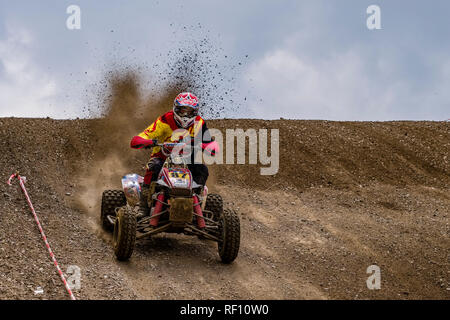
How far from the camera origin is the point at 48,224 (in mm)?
10016

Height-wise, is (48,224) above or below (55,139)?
below

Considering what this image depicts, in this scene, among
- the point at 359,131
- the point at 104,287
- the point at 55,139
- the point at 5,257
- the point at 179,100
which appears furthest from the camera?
the point at 359,131

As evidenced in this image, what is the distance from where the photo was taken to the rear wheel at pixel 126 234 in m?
8.34

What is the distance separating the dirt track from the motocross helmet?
2063 millimetres

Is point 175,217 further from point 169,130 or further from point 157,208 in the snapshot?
point 169,130

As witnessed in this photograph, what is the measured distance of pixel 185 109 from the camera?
31.5 feet

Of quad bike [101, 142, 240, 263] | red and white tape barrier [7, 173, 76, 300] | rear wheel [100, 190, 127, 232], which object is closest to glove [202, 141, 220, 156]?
quad bike [101, 142, 240, 263]

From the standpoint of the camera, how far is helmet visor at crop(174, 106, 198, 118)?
957 centimetres

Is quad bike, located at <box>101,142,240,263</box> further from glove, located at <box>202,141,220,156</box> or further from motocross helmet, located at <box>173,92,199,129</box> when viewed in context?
motocross helmet, located at <box>173,92,199,129</box>

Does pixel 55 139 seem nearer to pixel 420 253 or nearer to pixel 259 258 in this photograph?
pixel 259 258

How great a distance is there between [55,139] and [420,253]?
Answer: 393 inches

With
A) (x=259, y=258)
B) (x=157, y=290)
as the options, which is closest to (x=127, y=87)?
(x=259, y=258)

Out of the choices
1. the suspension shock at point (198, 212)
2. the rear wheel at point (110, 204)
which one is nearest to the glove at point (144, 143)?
the suspension shock at point (198, 212)

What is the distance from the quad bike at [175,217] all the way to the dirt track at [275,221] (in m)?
0.37
